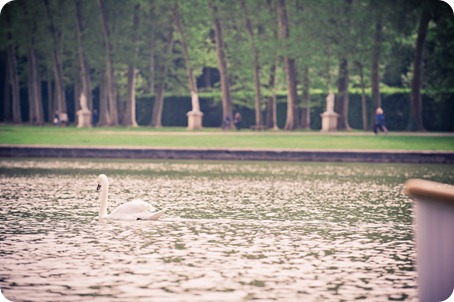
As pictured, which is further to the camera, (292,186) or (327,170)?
(327,170)

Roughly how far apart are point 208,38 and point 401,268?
63504 millimetres

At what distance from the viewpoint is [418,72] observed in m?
56.4

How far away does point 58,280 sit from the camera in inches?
534

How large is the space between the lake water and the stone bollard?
1.44m

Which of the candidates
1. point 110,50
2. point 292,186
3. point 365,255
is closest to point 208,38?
point 110,50

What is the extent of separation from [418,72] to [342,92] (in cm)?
566

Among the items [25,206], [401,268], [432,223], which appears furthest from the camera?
[25,206]

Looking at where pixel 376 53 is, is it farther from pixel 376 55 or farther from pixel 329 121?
pixel 329 121

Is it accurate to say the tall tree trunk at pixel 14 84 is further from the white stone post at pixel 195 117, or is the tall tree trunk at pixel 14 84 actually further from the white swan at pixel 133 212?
the white swan at pixel 133 212

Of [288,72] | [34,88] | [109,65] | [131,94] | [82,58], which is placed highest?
[82,58]

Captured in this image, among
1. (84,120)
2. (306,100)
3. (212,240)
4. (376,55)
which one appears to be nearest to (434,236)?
(212,240)

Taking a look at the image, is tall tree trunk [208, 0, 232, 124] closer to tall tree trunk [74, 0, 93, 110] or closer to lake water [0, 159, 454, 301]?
tall tree trunk [74, 0, 93, 110]

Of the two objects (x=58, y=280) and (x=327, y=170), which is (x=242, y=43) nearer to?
(x=327, y=170)

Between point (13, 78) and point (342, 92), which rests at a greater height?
point (13, 78)
